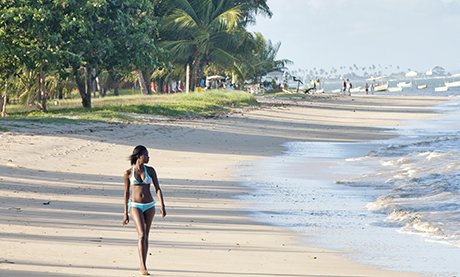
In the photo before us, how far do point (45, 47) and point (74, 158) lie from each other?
13.8 metres

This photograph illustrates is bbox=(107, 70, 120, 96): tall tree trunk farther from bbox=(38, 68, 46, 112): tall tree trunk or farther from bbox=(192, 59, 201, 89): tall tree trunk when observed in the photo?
bbox=(38, 68, 46, 112): tall tree trunk

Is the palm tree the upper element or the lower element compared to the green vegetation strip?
upper

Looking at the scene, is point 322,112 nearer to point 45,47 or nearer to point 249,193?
point 45,47

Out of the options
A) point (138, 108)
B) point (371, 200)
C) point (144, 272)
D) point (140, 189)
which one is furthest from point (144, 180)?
point (138, 108)

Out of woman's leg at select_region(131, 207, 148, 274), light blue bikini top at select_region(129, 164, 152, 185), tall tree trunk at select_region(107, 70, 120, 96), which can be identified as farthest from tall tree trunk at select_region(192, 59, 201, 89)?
woman's leg at select_region(131, 207, 148, 274)

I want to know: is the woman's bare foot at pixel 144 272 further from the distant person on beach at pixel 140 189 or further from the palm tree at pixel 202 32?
the palm tree at pixel 202 32

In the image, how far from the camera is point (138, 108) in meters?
39.5

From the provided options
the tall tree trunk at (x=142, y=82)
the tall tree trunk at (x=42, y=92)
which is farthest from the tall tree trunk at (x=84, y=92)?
the tall tree trunk at (x=142, y=82)

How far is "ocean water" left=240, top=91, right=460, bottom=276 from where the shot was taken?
12789 mm

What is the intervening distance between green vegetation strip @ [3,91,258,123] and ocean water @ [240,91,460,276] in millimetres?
7267

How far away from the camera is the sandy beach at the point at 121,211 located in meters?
11.0

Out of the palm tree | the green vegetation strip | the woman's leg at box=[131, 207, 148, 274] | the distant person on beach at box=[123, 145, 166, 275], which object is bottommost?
the green vegetation strip

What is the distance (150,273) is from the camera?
10.3m

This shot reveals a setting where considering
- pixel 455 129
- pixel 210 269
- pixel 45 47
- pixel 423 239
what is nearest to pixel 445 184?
pixel 423 239
